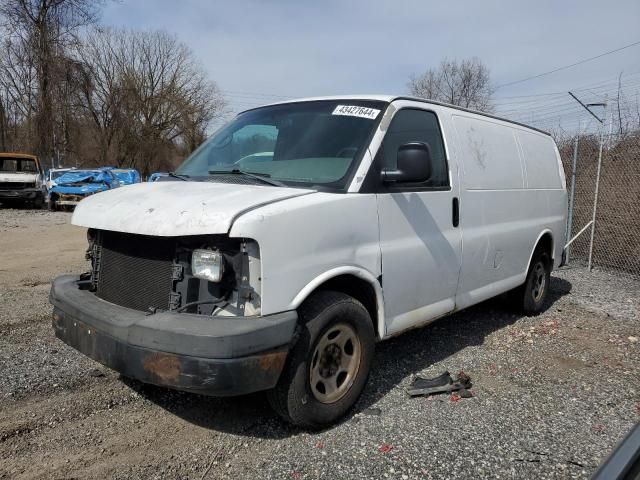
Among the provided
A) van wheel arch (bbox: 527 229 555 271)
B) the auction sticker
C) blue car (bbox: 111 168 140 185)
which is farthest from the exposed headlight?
blue car (bbox: 111 168 140 185)

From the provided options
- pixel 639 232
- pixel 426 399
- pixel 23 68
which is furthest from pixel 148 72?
pixel 426 399

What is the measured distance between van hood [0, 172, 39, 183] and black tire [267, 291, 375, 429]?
2061 centimetres

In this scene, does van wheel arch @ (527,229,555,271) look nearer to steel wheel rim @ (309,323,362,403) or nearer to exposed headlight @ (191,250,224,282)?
steel wheel rim @ (309,323,362,403)

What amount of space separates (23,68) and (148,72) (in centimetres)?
1425

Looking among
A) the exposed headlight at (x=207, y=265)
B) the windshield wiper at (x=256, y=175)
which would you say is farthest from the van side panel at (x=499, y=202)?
the exposed headlight at (x=207, y=265)

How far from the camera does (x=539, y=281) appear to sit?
6.28 meters

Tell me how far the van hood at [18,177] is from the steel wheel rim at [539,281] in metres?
19.9

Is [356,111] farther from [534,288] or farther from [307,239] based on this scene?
[534,288]

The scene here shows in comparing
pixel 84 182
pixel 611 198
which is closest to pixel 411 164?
pixel 611 198

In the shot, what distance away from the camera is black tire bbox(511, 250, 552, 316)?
600cm

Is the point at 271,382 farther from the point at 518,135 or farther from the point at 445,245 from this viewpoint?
the point at 518,135

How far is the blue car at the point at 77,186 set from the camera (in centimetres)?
2028

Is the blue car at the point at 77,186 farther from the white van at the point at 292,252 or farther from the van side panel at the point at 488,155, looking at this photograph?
the white van at the point at 292,252

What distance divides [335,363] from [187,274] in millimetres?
1126
